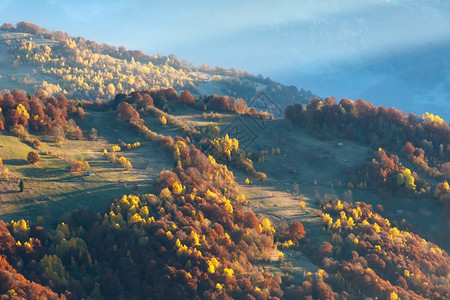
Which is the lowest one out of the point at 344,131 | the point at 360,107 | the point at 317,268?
the point at 317,268

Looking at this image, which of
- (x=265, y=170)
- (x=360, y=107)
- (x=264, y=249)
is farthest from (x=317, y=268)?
(x=360, y=107)

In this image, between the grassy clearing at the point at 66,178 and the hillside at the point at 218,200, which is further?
the grassy clearing at the point at 66,178

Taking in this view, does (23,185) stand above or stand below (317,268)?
above

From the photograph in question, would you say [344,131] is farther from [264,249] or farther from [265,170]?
[264,249]

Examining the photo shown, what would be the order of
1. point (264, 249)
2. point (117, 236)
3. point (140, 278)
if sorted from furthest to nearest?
point (264, 249), point (117, 236), point (140, 278)

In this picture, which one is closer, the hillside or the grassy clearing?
A: the hillside

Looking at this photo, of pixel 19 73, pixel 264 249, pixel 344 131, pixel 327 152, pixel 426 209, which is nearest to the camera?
pixel 264 249

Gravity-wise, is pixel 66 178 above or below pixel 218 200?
above

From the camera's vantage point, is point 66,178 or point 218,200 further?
point 66,178
